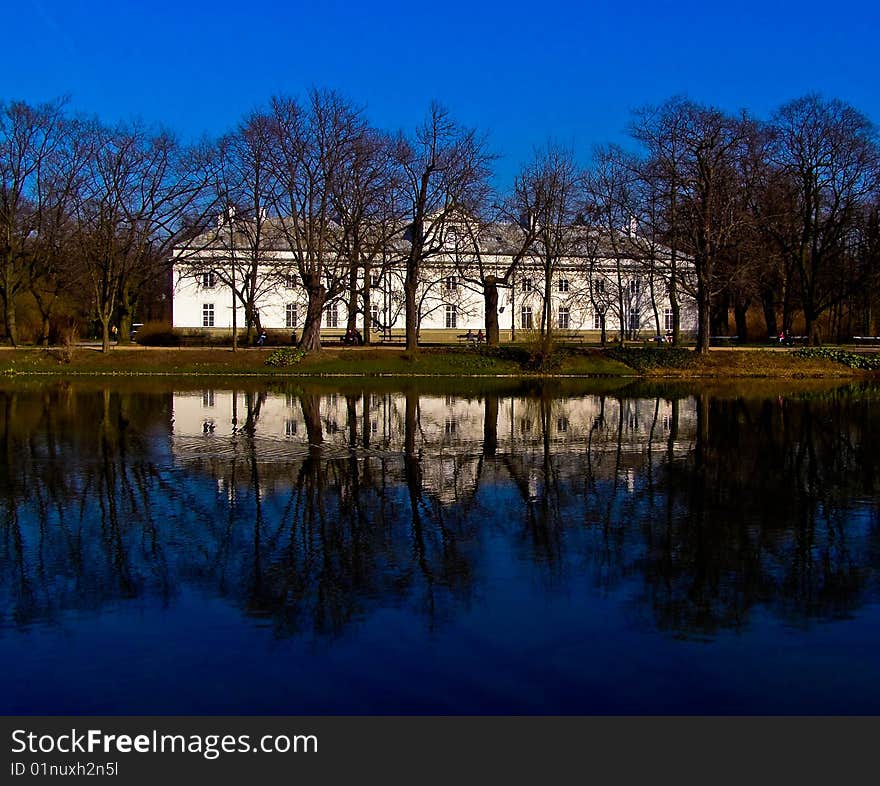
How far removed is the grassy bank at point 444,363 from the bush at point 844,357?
13 centimetres

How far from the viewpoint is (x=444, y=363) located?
4722 centimetres

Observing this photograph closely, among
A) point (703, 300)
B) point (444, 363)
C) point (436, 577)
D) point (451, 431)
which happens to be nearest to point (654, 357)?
point (703, 300)

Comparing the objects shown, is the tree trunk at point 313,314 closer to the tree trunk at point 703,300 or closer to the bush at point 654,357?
the bush at point 654,357

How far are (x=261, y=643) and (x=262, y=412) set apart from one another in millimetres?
19454

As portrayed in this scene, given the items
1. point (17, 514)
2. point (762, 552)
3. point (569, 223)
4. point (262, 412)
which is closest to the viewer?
point (762, 552)

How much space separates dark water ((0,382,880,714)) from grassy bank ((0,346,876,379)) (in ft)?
82.3

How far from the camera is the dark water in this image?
7258mm

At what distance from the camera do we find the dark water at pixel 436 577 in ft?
23.8

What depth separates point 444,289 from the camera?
68.2 m

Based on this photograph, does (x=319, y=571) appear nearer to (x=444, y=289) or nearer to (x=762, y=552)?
(x=762, y=552)

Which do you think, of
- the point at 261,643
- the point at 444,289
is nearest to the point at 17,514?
the point at 261,643

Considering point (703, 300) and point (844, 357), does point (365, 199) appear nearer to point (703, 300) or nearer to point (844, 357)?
point (703, 300)

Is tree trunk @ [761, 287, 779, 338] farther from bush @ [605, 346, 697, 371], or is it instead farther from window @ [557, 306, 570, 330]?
bush @ [605, 346, 697, 371]

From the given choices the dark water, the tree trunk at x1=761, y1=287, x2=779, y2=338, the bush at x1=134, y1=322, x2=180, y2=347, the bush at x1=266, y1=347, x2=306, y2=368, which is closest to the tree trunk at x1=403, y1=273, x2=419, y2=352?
the bush at x1=266, y1=347, x2=306, y2=368
